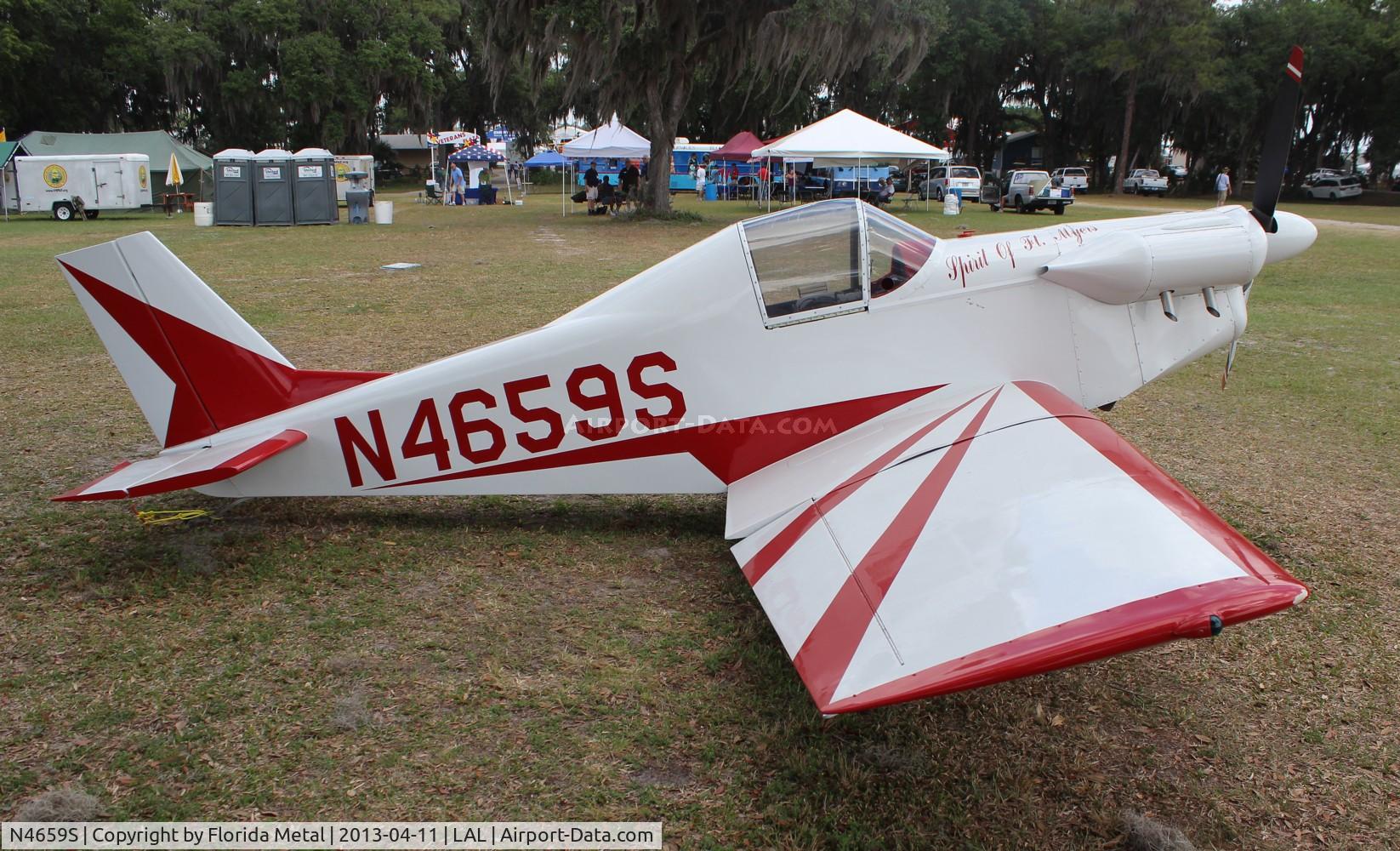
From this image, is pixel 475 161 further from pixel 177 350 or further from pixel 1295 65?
pixel 1295 65

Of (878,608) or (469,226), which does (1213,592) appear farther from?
(469,226)

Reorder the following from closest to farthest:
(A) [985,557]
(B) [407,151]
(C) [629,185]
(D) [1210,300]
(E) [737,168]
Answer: (A) [985,557] < (D) [1210,300] < (C) [629,185] < (E) [737,168] < (B) [407,151]

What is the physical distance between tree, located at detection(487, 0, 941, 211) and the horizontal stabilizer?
2339 centimetres

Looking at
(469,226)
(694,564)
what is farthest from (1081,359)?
(469,226)

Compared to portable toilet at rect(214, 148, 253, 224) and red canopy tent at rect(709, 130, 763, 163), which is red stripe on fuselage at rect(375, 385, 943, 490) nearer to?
portable toilet at rect(214, 148, 253, 224)

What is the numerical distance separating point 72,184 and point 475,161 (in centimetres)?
1932

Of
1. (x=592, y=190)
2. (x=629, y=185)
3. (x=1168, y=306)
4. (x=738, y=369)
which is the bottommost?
(x=738, y=369)

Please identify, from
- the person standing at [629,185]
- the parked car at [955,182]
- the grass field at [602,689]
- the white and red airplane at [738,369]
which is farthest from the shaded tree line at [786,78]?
the grass field at [602,689]

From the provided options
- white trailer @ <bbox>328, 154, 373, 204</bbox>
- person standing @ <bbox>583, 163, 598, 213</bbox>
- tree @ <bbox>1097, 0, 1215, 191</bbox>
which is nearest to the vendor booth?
person standing @ <bbox>583, 163, 598, 213</bbox>

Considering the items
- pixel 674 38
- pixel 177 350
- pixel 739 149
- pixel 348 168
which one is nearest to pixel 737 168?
pixel 739 149

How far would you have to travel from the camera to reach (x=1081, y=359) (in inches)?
209

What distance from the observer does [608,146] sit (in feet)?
121

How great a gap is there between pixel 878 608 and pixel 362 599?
9.34ft

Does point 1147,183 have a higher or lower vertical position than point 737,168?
lower
